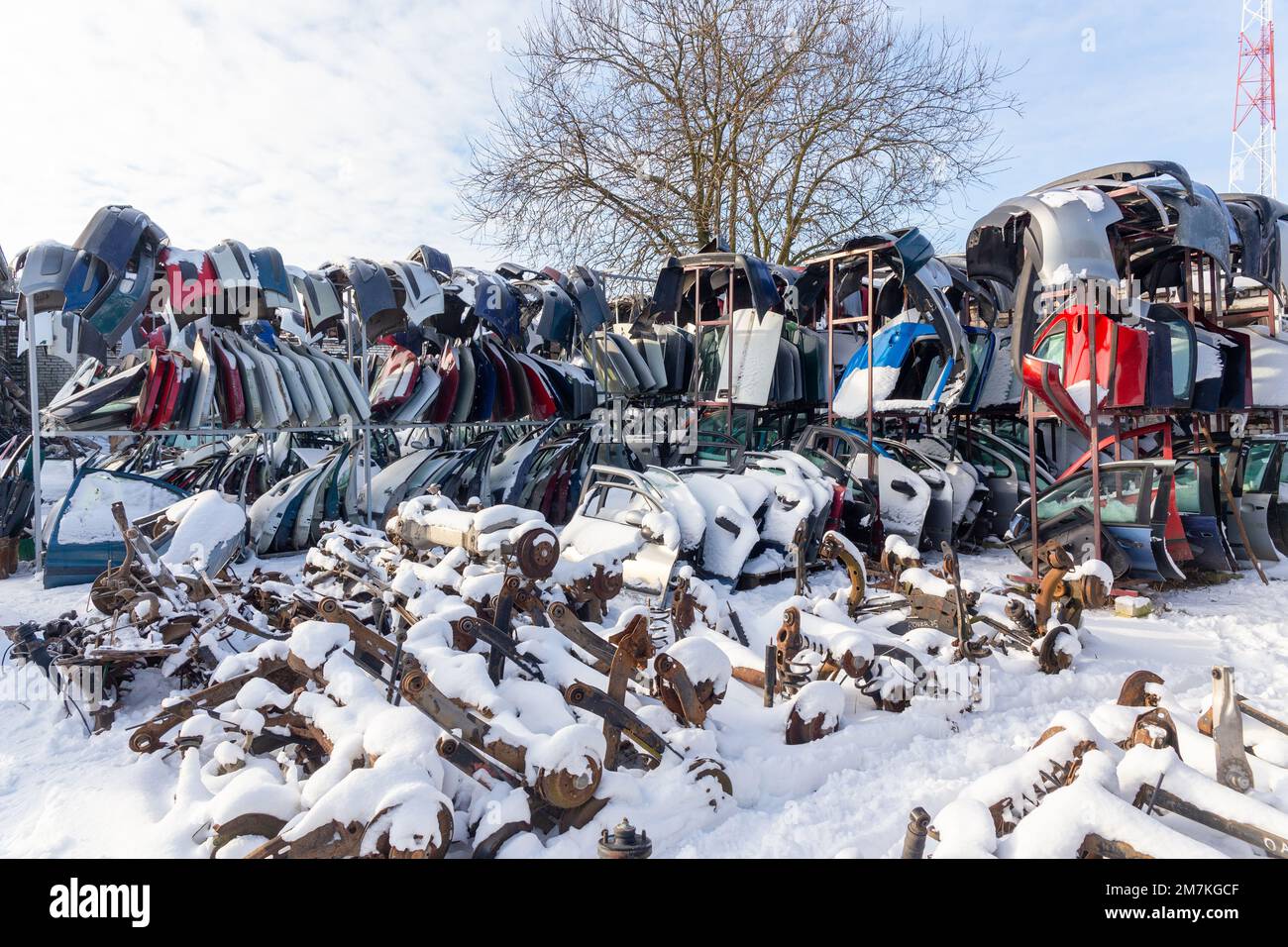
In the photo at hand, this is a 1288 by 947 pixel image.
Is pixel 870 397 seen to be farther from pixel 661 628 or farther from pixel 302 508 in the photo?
pixel 302 508

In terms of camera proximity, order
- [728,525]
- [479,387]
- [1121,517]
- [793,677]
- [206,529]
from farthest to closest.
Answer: [479,387] < [728,525] < [1121,517] < [206,529] < [793,677]

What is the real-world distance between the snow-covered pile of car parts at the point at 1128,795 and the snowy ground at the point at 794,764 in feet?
0.88

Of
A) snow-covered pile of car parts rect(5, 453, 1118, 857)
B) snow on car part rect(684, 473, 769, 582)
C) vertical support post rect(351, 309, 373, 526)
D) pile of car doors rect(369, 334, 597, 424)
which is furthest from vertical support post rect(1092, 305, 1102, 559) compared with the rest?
vertical support post rect(351, 309, 373, 526)

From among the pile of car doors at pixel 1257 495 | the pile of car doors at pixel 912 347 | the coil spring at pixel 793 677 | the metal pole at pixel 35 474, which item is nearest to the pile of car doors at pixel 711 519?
the coil spring at pixel 793 677

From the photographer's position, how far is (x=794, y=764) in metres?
3.06

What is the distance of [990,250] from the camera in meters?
6.64

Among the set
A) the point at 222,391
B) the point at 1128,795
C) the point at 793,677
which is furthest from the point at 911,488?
the point at 222,391

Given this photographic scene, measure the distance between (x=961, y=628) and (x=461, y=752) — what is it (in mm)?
2716

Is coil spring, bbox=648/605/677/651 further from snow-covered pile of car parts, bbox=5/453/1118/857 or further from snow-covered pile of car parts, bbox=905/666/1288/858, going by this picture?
snow-covered pile of car parts, bbox=905/666/1288/858

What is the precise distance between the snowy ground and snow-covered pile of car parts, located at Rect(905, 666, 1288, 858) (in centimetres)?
27

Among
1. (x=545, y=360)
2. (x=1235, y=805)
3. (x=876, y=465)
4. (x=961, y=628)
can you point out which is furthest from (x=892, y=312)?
(x=1235, y=805)

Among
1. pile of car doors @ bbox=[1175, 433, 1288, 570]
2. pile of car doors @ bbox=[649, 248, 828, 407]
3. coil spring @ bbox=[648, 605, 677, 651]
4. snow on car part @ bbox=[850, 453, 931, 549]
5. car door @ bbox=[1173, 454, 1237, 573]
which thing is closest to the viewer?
coil spring @ bbox=[648, 605, 677, 651]

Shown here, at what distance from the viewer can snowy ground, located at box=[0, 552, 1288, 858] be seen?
2.58 m

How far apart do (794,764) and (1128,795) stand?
43.4 inches
